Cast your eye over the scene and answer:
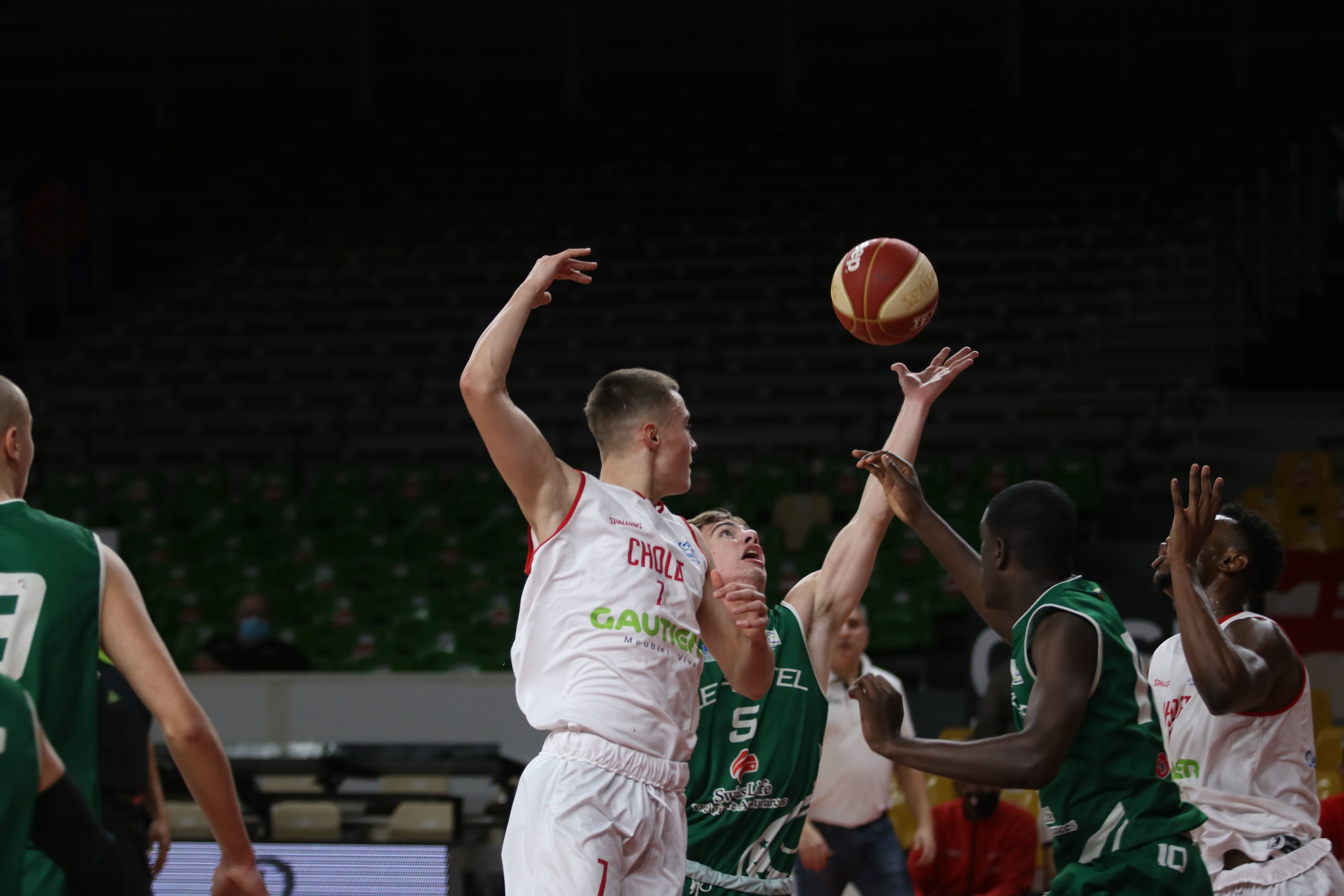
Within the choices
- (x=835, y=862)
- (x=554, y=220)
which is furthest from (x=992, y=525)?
(x=554, y=220)

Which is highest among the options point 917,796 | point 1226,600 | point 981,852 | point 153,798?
point 1226,600

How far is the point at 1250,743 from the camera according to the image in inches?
165

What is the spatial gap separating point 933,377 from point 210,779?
2.61 m

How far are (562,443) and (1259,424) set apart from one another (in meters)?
7.11

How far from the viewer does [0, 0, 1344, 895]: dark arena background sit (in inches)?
434

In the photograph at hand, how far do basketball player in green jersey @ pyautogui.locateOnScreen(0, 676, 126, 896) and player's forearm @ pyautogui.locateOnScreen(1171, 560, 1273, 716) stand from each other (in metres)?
2.58

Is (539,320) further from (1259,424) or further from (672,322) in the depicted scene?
(1259,424)

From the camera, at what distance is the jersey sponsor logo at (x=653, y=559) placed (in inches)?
145

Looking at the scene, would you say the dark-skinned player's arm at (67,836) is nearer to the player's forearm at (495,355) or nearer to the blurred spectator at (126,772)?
the player's forearm at (495,355)

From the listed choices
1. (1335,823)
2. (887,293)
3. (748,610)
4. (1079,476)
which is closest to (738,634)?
(748,610)

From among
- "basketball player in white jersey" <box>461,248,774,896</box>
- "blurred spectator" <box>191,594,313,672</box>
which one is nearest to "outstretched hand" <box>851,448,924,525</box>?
"basketball player in white jersey" <box>461,248,774,896</box>

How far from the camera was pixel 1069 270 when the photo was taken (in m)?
17.2

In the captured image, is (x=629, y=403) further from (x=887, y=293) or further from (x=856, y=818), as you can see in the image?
(x=856, y=818)

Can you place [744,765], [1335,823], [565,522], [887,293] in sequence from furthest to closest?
[1335,823] < [887,293] < [744,765] < [565,522]
